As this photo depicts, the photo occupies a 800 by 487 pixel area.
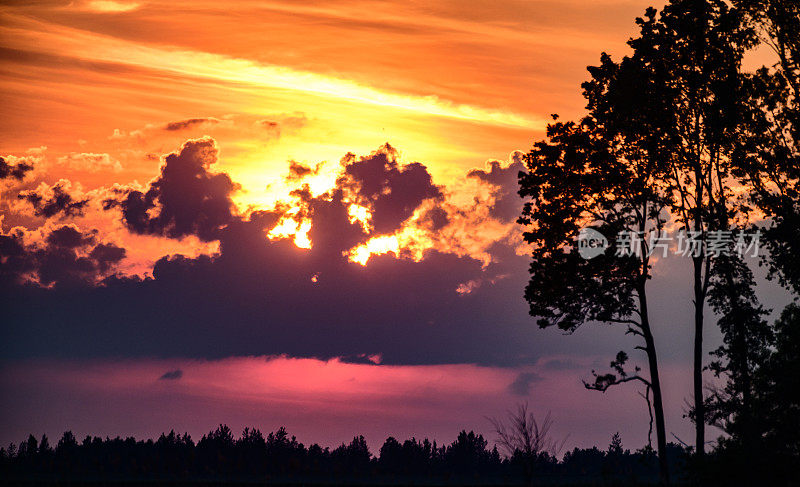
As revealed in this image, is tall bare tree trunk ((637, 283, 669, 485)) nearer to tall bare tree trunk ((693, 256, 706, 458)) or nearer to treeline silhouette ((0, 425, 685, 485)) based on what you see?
tall bare tree trunk ((693, 256, 706, 458))

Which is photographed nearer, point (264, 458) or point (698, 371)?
point (698, 371)

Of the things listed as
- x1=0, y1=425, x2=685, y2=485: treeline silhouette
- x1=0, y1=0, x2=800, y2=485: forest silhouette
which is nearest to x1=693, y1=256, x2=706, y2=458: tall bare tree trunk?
x1=0, y1=0, x2=800, y2=485: forest silhouette

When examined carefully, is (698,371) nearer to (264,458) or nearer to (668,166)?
(668,166)

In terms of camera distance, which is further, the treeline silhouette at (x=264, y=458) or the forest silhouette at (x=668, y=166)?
the treeline silhouette at (x=264, y=458)

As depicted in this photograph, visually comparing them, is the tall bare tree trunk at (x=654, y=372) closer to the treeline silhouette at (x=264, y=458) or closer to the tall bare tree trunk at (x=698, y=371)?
the tall bare tree trunk at (x=698, y=371)

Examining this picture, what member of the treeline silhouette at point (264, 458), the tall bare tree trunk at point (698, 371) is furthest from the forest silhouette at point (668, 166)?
the treeline silhouette at point (264, 458)

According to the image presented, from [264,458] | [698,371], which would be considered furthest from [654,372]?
[264,458]

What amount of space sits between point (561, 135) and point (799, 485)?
52.8ft

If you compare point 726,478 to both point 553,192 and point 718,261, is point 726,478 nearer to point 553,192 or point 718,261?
point 718,261

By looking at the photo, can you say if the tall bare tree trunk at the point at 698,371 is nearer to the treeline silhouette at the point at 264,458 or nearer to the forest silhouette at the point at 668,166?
the forest silhouette at the point at 668,166

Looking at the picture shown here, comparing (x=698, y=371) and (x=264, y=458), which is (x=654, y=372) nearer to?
(x=698, y=371)

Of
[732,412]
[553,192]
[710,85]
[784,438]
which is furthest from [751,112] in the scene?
[732,412]

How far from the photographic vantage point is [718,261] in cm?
3606

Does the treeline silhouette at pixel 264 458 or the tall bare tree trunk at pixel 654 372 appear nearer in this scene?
the tall bare tree trunk at pixel 654 372
